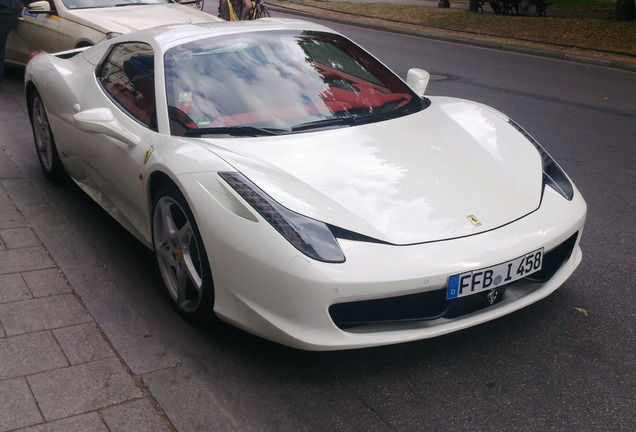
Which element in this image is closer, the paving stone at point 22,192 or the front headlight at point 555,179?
the front headlight at point 555,179

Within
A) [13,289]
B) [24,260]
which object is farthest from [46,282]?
[24,260]

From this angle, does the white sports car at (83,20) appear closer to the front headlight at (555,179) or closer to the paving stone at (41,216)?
the paving stone at (41,216)

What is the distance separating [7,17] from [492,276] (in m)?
7.57

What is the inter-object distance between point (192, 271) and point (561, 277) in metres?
1.71

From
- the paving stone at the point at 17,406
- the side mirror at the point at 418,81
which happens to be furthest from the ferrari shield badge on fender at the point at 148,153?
the side mirror at the point at 418,81

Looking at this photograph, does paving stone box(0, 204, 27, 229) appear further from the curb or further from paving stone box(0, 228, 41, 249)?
the curb

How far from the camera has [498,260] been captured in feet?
11.1

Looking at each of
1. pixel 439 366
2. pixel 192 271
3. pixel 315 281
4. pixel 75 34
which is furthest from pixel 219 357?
pixel 75 34

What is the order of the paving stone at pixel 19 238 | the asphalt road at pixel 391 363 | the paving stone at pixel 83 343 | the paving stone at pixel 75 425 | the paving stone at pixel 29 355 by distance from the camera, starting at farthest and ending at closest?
1. the paving stone at pixel 19 238
2. the paving stone at pixel 83 343
3. the paving stone at pixel 29 355
4. the asphalt road at pixel 391 363
5. the paving stone at pixel 75 425

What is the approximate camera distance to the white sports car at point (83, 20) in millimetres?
8391

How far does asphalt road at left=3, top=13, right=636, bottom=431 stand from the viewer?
3.15 m

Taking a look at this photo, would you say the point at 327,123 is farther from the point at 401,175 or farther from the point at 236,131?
the point at 401,175

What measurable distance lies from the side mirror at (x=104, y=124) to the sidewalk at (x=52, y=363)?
81cm

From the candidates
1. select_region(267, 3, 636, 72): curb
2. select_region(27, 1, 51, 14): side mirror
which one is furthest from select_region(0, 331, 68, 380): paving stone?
select_region(267, 3, 636, 72): curb
